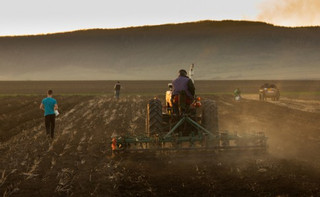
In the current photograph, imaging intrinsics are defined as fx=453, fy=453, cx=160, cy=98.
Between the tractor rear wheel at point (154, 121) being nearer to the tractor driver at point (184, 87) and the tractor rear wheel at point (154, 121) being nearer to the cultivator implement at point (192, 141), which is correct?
the cultivator implement at point (192, 141)

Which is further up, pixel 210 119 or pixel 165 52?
pixel 165 52

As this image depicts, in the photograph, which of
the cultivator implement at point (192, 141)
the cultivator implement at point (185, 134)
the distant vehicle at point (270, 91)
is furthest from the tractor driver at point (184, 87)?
the distant vehicle at point (270, 91)

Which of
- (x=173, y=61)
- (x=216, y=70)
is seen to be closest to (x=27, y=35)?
(x=173, y=61)

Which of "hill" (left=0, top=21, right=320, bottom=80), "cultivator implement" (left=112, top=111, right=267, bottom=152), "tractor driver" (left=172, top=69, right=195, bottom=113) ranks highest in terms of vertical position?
"hill" (left=0, top=21, right=320, bottom=80)

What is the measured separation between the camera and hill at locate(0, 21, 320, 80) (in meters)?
145

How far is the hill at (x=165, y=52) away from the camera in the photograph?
145 meters

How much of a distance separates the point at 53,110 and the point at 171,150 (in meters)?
4.91

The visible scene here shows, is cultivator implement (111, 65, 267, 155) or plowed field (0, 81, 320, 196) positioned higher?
cultivator implement (111, 65, 267, 155)

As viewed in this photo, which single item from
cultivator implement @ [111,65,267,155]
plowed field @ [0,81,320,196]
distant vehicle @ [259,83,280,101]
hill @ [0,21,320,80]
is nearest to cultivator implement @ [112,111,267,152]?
cultivator implement @ [111,65,267,155]

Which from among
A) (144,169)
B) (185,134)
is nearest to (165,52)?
(185,134)

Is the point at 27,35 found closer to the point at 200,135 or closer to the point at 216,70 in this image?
the point at 216,70

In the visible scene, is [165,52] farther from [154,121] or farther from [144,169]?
[144,169]

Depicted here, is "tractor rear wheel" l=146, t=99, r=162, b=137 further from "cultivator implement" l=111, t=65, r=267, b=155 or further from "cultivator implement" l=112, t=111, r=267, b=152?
"cultivator implement" l=112, t=111, r=267, b=152

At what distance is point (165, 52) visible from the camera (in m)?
170
